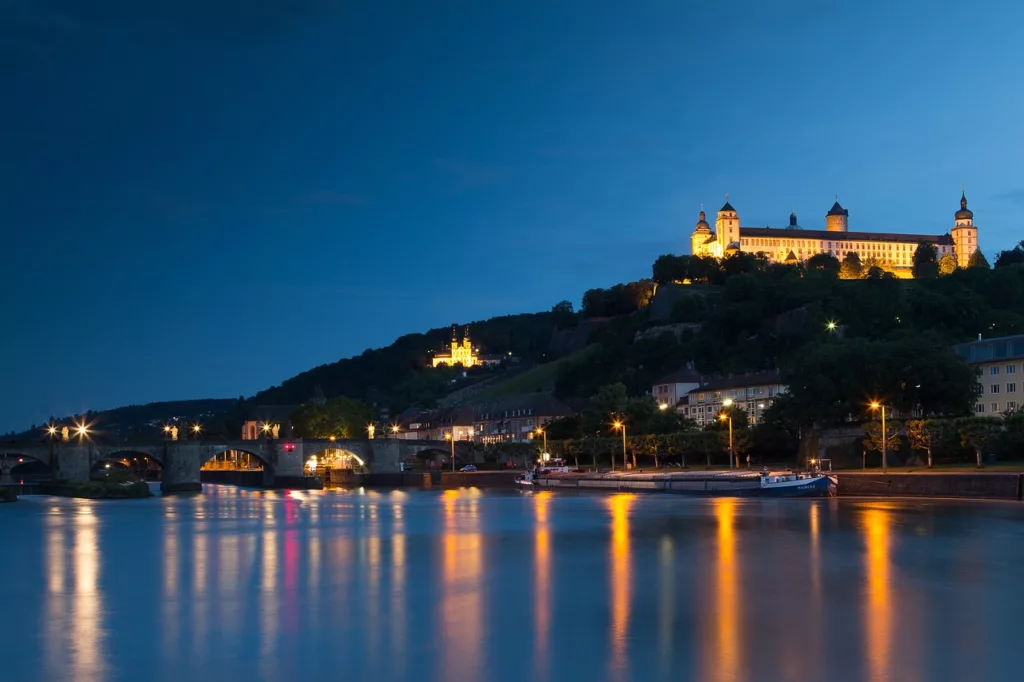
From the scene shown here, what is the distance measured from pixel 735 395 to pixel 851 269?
2186 inches

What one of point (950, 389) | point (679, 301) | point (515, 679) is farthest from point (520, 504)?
point (679, 301)

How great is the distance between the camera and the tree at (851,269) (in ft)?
452

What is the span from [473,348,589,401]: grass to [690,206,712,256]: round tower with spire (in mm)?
24958

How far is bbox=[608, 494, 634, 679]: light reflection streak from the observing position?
14836 mm

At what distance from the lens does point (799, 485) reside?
4684 cm

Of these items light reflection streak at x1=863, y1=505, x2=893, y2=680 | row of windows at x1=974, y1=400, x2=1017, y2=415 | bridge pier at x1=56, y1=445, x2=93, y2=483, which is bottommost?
light reflection streak at x1=863, y1=505, x2=893, y2=680

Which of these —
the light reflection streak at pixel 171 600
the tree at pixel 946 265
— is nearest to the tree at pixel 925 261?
the tree at pixel 946 265

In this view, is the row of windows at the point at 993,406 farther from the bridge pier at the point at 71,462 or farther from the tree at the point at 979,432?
the bridge pier at the point at 71,462

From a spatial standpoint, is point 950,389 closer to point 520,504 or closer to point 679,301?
point 520,504

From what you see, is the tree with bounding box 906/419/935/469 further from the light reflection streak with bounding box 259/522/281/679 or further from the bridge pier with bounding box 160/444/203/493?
the bridge pier with bounding box 160/444/203/493

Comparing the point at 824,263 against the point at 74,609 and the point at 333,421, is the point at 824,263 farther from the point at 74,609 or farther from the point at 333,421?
the point at 74,609

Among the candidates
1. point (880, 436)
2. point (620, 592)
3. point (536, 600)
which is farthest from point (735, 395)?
point (536, 600)

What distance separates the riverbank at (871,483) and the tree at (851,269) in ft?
272

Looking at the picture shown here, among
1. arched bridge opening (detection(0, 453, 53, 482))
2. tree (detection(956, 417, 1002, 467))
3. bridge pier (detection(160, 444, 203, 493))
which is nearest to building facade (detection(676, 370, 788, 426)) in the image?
bridge pier (detection(160, 444, 203, 493))
